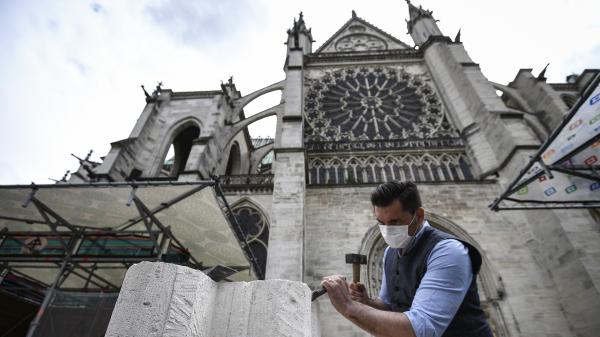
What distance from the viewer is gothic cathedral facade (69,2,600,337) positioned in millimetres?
6430

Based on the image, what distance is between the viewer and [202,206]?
4.98 m

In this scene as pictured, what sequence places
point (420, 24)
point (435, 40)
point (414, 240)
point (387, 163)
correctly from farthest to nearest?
point (420, 24) < point (435, 40) < point (387, 163) < point (414, 240)

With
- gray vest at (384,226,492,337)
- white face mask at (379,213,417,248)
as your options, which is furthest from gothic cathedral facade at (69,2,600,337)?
white face mask at (379,213,417,248)

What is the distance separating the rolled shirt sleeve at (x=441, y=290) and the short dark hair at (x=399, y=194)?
301mm

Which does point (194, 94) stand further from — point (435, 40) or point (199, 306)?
point (199, 306)

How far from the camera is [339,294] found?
117 cm

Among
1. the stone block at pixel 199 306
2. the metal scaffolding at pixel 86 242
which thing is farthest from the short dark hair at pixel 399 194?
the metal scaffolding at pixel 86 242

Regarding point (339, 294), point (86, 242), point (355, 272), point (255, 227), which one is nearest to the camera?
point (339, 294)

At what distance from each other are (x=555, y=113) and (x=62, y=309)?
15945 mm

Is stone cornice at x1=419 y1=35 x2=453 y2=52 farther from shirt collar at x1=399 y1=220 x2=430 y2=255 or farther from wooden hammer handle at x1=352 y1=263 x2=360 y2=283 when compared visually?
wooden hammer handle at x1=352 y1=263 x2=360 y2=283

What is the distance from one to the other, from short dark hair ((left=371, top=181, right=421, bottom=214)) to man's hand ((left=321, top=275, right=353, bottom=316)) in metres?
0.48

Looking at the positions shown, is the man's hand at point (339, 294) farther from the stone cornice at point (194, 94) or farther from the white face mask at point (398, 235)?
the stone cornice at point (194, 94)

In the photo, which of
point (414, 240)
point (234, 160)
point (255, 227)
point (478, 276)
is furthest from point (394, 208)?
point (234, 160)

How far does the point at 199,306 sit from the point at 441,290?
3.37ft
